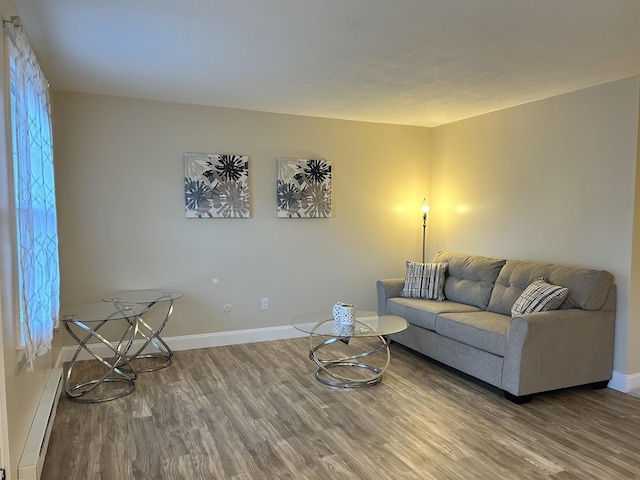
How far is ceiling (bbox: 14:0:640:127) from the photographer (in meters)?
2.25

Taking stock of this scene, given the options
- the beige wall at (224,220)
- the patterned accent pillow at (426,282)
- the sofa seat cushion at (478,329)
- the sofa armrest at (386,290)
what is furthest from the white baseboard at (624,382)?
the beige wall at (224,220)

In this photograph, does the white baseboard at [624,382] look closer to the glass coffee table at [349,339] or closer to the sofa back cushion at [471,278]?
the sofa back cushion at [471,278]

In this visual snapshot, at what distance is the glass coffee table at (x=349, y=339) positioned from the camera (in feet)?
11.6

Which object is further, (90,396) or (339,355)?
(339,355)

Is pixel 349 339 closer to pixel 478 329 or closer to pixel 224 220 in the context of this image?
pixel 478 329

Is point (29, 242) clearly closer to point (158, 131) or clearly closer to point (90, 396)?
point (90, 396)

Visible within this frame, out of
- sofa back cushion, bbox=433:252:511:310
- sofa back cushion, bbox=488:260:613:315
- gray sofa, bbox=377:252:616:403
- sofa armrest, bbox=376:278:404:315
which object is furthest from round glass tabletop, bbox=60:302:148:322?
sofa back cushion, bbox=488:260:613:315

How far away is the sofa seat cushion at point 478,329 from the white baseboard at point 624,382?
848 millimetres

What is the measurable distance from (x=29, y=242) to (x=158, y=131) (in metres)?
2.24

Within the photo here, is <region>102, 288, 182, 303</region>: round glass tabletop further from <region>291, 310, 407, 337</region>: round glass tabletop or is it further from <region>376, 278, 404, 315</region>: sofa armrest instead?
<region>376, 278, 404, 315</region>: sofa armrest

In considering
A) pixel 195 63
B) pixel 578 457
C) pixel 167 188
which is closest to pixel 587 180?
pixel 578 457

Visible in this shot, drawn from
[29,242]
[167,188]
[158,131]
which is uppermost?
[158,131]

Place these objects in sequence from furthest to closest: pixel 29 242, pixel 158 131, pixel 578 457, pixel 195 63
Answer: pixel 158 131 < pixel 195 63 < pixel 578 457 < pixel 29 242

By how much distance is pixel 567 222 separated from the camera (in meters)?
3.83
